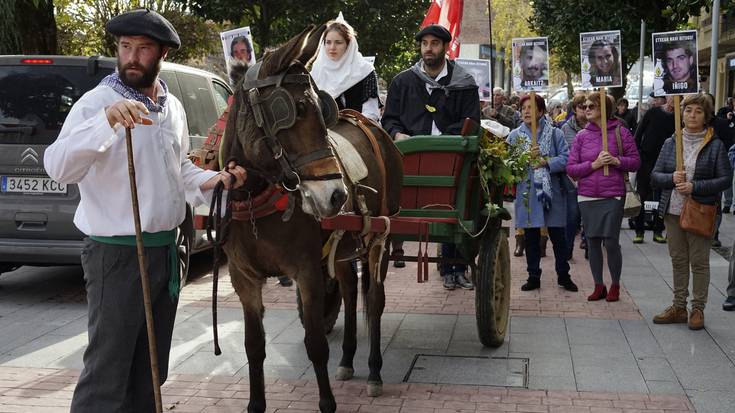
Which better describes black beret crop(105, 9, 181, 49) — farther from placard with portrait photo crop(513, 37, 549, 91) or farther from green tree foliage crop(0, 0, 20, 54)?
green tree foliage crop(0, 0, 20, 54)

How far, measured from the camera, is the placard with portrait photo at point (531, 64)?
9.95 metres

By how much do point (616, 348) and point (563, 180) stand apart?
3.19 m

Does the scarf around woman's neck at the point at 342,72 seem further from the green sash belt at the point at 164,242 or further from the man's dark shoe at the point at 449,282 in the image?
the man's dark shoe at the point at 449,282

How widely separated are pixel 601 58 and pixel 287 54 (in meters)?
5.76

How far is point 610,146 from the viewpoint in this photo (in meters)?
8.43

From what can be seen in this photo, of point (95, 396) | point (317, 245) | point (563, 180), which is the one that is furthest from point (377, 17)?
point (95, 396)

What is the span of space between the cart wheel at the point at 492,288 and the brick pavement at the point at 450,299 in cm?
102

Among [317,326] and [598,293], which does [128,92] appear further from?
[598,293]

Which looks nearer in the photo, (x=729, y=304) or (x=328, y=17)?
(x=729, y=304)

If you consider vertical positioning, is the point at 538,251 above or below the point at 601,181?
below

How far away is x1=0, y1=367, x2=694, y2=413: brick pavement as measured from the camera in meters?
5.34

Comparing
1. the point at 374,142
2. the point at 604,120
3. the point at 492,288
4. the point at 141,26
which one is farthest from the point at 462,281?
the point at 141,26

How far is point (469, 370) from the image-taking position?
20.2 feet

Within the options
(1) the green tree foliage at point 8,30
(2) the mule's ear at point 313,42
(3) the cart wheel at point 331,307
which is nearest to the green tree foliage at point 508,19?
(1) the green tree foliage at point 8,30
